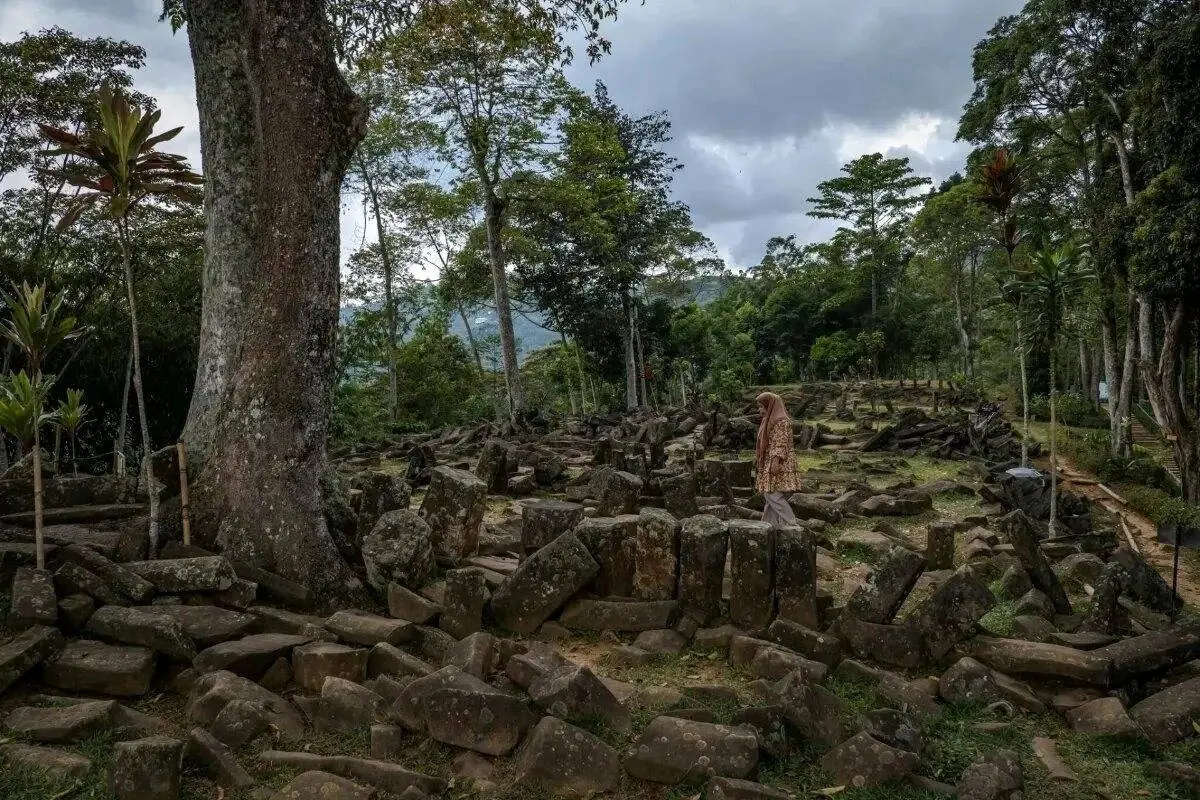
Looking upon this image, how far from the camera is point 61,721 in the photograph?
10.9ft

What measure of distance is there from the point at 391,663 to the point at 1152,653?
15.0 ft

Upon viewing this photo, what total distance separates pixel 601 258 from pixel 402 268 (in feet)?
27.8

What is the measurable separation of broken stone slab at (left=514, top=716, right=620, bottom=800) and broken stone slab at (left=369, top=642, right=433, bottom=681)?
40.1 inches

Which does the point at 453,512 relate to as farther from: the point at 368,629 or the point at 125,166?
the point at 125,166

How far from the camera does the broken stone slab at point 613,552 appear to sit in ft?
17.3

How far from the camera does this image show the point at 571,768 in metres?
3.27

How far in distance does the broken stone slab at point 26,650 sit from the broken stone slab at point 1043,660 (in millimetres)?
5469

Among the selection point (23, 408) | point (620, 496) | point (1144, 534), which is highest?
point (23, 408)

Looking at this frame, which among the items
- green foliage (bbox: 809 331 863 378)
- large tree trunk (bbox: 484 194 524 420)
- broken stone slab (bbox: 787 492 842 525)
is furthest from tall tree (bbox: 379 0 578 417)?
green foliage (bbox: 809 331 863 378)

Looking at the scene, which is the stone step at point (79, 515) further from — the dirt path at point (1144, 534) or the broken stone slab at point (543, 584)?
the dirt path at point (1144, 534)

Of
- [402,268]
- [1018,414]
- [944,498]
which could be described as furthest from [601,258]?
[944,498]

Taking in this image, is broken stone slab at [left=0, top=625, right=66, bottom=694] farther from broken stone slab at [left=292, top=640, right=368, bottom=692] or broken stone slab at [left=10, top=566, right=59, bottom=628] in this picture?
broken stone slab at [left=292, top=640, right=368, bottom=692]

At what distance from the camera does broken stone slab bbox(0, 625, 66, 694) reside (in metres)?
3.58

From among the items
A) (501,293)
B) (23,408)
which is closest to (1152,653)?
(23,408)
